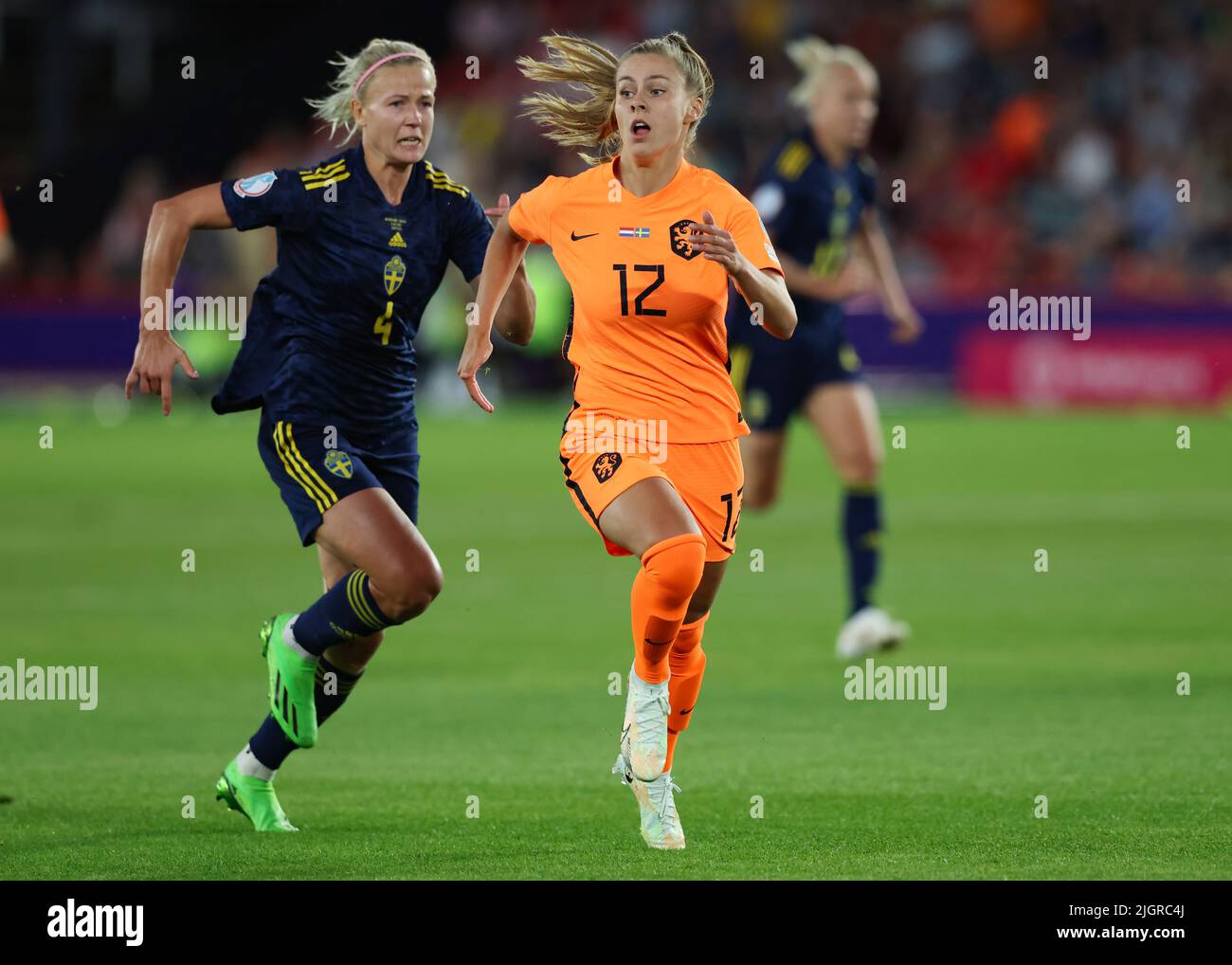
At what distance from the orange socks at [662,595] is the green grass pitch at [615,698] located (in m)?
0.59

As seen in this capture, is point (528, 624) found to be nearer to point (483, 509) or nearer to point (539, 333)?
point (483, 509)

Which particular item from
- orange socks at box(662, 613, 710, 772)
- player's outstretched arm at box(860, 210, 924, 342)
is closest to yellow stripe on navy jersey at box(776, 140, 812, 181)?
player's outstretched arm at box(860, 210, 924, 342)

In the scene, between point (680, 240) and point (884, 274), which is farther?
point (884, 274)

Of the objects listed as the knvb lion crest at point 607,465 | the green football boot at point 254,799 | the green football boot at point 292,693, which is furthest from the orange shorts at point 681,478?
the green football boot at point 254,799

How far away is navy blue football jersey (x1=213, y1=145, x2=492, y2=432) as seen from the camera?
293 inches

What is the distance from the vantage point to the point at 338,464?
7.32 m

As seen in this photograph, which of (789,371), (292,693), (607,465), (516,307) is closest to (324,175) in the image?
(516,307)

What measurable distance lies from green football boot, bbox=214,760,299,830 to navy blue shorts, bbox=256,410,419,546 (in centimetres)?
84

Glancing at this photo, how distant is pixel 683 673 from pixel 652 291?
1.34 metres

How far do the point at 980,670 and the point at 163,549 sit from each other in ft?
23.7

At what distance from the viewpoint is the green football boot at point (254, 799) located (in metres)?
7.18

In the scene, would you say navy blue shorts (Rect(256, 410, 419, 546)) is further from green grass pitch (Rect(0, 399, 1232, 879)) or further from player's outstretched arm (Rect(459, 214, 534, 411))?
green grass pitch (Rect(0, 399, 1232, 879))

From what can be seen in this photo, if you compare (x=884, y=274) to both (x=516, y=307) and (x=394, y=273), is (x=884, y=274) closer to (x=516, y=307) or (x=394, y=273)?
(x=516, y=307)

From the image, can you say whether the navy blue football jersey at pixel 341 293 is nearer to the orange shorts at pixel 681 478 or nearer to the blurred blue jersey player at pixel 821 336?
the orange shorts at pixel 681 478
